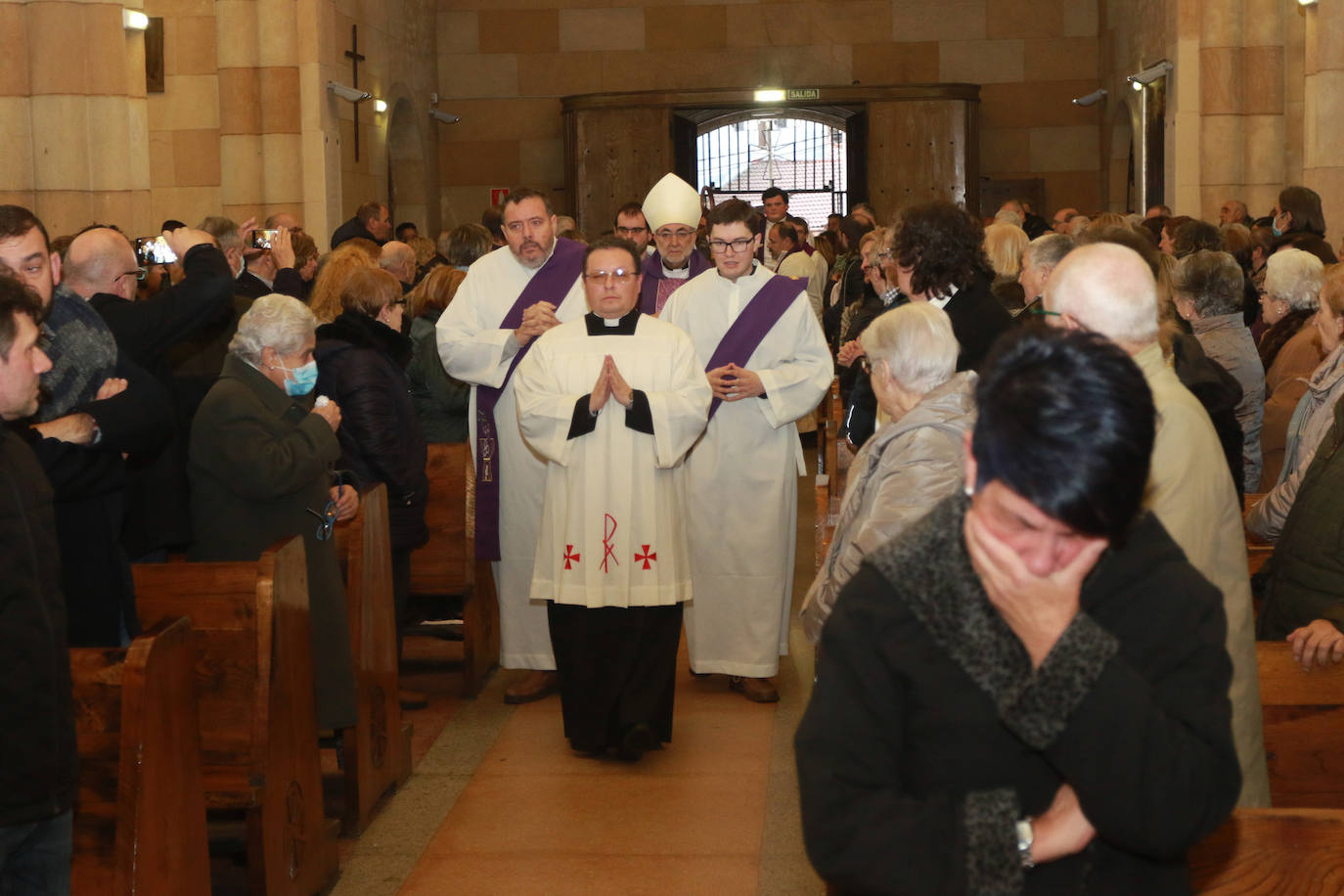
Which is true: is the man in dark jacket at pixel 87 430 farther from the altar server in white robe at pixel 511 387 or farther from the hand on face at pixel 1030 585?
the hand on face at pixel 1030 585

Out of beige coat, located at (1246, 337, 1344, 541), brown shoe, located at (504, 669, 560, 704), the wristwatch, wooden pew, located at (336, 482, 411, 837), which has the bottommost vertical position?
brown shoe, located at (504, 669, 560, 704)

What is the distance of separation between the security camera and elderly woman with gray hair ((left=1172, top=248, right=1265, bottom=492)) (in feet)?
35.1

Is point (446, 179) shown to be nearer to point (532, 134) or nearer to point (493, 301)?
point (532, 134)

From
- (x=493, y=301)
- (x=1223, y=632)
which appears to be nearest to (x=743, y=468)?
(x=493, y=301)

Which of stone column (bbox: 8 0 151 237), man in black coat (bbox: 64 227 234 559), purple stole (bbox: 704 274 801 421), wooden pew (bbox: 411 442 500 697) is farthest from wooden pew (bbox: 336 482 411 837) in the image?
stone column (bbox: 8 0 151 237)

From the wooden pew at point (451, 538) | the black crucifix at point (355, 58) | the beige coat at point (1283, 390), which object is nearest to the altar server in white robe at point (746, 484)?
the wooden pew at point (451, 538)

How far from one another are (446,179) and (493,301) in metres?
14.6

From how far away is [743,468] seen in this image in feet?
20.2

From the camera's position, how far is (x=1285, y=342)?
6297 millimetres

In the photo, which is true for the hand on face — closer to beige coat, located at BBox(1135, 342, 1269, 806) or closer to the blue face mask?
beige coat, located at BBox(1135, 342, 1269, 806)

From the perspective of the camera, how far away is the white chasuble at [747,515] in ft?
20.1

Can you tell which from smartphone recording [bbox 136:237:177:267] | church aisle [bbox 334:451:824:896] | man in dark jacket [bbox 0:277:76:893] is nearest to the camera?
man in dark jacket [bbox 0:277:76:893]

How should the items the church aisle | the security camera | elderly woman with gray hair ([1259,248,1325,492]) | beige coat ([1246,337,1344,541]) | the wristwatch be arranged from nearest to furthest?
the wristwatch, beige coat ([1246,337,1344,541]), the church aisle, elderly woman with gray hair ([1259,248,1325,492]), the security camera

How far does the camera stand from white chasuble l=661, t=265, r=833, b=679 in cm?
613
